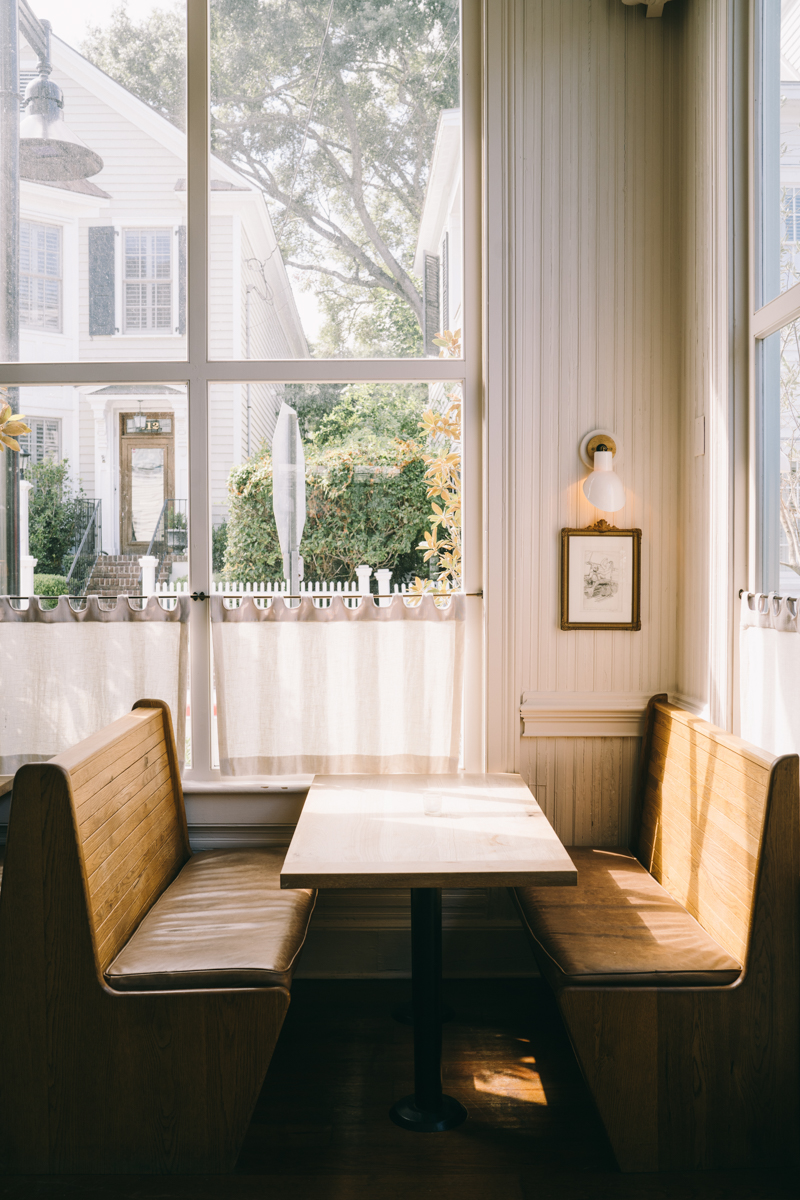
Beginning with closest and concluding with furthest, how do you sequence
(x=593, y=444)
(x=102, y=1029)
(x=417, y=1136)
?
(x=102, y=1029), (x=417, y=1136), (x=593, y=444)

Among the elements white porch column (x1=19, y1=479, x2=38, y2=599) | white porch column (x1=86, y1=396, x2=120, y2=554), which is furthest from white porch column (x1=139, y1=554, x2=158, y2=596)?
white porch column (x1=19, y1=479, x2=38, y2=599)

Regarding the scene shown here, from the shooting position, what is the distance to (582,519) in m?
2.95

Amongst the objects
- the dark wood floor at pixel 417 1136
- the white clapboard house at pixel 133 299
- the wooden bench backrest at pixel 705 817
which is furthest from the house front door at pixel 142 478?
the wooden bench backrest at pixel 705 817

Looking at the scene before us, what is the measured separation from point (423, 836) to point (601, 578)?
1.20m

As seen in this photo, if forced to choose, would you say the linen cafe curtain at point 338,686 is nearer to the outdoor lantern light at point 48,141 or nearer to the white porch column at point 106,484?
the white porch column at point 106,484

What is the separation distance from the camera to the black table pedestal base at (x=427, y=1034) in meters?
2.19

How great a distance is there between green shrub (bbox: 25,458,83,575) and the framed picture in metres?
1.80

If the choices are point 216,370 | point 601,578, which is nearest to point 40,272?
point 216,370

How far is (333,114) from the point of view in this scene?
302cm

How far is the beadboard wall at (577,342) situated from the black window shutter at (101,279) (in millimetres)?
1382

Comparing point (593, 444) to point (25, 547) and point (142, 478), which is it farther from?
point (25, 547)

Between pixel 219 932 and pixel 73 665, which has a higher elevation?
pixel 73 665

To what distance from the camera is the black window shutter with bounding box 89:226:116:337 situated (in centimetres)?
300

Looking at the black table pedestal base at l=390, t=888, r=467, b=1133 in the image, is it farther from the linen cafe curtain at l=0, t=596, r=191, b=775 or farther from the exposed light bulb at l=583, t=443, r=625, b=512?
the exposed light bulb at l=583, t=443, r=625, b=512
